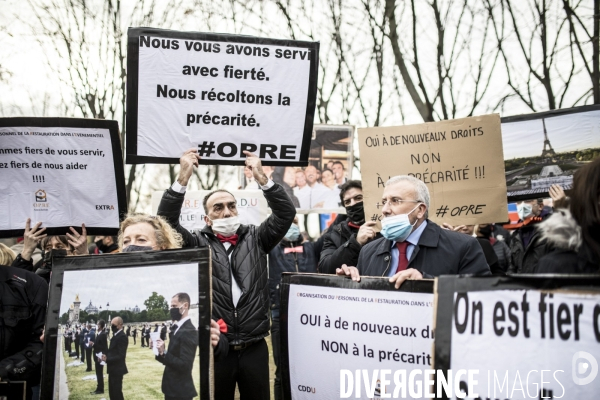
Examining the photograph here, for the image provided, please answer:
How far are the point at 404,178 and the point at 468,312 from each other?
143 cm

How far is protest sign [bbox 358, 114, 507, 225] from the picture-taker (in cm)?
504

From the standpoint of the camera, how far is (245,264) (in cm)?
430

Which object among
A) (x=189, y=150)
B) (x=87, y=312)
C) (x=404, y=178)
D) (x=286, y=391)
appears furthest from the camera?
(x=189, y=150)

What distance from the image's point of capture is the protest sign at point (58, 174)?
4.47 meters

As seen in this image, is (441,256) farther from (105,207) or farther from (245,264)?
(105,207)

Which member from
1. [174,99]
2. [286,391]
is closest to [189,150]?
[174,99]

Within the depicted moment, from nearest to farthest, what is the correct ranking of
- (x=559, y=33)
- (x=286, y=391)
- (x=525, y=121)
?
(x=286, y=391) → (x=525, y=121) → (x=559, y=33)

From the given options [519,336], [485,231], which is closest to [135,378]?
[519,336]

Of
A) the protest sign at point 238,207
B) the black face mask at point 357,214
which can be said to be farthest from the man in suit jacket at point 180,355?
the protest sign at point 238,207

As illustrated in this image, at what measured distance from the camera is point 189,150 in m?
4.41

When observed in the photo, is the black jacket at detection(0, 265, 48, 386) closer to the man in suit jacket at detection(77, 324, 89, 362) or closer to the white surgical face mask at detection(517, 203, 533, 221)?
the man in suit jacket at detection(77, 324, 89, 362)

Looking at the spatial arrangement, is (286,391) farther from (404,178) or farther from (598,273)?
(598,273)

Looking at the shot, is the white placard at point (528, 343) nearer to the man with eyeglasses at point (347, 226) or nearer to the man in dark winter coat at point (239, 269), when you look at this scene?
the man in dark winter coat at point (239, 269)

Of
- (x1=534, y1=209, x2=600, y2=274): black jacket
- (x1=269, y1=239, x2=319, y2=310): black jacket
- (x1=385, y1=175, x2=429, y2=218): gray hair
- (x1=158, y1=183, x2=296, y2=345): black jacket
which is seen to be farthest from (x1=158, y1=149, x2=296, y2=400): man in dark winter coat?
(x1=269, y1=239, x2=319, y2=310): black jacket
